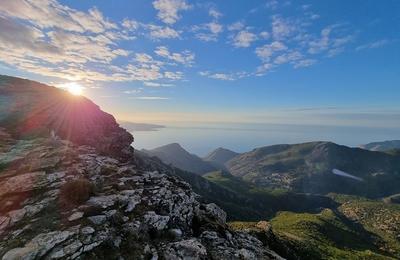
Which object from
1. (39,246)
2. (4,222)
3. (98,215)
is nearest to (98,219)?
(98,215)

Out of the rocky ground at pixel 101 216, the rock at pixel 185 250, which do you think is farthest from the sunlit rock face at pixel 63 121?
the rock at pixel 185 250

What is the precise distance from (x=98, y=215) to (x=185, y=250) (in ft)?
18.8

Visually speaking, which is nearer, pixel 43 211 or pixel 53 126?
pixel 43 211

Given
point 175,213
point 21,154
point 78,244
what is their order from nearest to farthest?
point 78,244 → point 175,213 → point 21,154

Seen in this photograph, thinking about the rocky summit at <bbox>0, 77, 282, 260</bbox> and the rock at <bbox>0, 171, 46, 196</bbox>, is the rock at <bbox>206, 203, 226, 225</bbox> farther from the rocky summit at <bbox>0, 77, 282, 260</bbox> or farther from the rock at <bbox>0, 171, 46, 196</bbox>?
the rock at <bbox>0, 171, 46, 196</bbox>

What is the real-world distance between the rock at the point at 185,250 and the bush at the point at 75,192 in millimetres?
7149

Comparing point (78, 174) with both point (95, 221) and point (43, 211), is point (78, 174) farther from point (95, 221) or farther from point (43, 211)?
point (95, 221)

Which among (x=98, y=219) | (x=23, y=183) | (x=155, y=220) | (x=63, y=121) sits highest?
(x=63, y=121)

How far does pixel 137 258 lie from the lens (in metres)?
14.9

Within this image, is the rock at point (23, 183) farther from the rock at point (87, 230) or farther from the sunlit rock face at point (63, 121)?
the sunlit rock face at point (63, 121)

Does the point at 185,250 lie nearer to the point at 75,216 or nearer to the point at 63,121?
the point at 75,216

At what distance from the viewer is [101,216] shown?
1752cm

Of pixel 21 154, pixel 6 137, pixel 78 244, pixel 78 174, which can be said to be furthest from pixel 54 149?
pixel 78 244

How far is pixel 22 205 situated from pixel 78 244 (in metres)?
6.69
